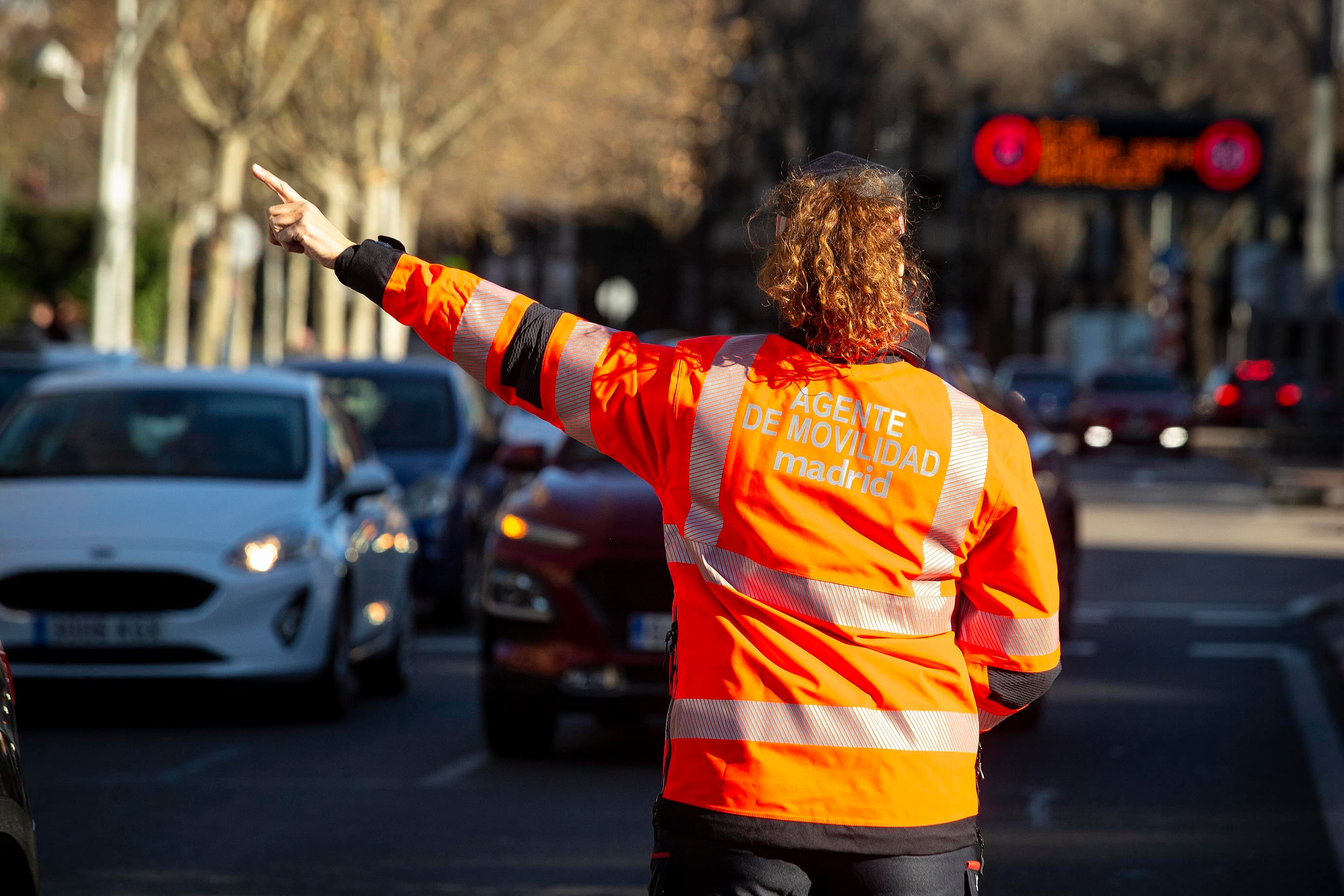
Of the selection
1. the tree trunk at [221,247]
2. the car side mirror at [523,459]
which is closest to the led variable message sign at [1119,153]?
the tree trunk at [221,247]

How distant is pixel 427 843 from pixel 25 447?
4.03 meters

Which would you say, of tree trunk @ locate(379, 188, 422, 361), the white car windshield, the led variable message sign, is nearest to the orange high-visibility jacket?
the white car windshield

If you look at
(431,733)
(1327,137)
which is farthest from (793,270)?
(1327,137)

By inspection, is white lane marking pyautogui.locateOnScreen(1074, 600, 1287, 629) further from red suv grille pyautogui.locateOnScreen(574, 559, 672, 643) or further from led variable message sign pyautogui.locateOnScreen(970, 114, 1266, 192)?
led variable message sign pyautogui.locateOnScreen(970, 114, 1266, 192)

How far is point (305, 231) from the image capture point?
3.66 meters

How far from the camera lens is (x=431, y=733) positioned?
33.2ft

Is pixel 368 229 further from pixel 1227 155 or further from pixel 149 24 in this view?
pixel 1227 155

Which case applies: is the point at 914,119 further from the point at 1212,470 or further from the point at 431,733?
the point at 431,733

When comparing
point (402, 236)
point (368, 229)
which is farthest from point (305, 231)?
point (402, 236)

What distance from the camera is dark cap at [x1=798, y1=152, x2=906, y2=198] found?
3389mm

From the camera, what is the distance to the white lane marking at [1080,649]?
13359 millimetres

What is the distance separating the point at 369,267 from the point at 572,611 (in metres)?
5.49

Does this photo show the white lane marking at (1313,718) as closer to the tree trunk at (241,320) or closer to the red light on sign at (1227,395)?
the tree trunk at (241,320)

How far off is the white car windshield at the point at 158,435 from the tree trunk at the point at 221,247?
2333cm
